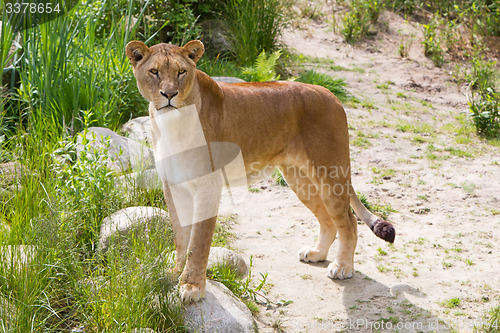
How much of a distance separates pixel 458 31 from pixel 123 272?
8709mm

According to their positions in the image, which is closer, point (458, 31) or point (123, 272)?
point (123, 272)

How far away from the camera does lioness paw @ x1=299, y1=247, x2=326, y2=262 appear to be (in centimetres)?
472

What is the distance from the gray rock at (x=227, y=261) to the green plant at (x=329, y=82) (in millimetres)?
4398

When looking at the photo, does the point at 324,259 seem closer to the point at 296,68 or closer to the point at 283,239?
the point at 283,239

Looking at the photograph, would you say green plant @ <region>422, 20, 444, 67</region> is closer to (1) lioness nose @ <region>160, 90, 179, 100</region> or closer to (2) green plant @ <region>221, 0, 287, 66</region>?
(2) green plant @ <region>221, 0, 287, 66</region>

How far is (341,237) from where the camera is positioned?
4387 mm

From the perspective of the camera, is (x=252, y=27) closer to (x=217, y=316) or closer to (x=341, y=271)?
(x=341, y=271)

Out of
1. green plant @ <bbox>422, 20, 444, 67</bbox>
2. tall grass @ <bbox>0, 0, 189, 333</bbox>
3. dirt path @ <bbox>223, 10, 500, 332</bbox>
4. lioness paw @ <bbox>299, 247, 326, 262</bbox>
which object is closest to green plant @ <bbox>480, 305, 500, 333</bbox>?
dirt path @ <bbox>223, 10, 500, 332</bbox>

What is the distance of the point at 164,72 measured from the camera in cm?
328

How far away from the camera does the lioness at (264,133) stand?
132 inches

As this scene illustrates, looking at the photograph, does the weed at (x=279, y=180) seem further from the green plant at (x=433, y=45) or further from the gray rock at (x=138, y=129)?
the green plant at (x=433, y=45)

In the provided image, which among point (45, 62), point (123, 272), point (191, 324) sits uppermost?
point (45, 62)

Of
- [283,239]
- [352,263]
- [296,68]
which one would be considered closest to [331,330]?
[352,263]

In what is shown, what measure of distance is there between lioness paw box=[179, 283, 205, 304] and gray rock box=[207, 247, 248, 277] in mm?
548
